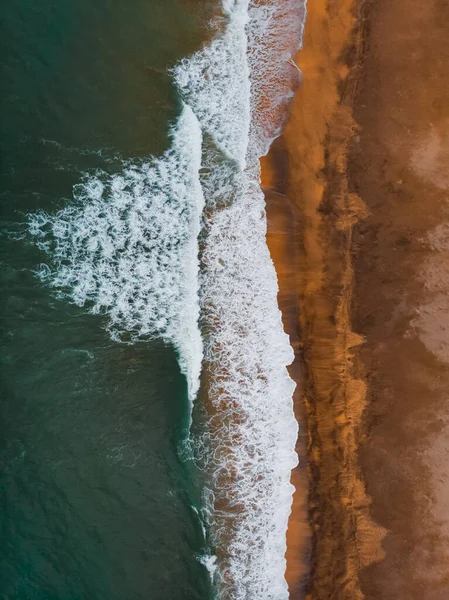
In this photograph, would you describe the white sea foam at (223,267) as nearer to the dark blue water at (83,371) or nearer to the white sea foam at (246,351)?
the white sea foam at (246,351)

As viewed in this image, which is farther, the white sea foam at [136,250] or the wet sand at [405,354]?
the white sea foam at [136,250]

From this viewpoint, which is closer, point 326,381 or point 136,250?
point 326,381

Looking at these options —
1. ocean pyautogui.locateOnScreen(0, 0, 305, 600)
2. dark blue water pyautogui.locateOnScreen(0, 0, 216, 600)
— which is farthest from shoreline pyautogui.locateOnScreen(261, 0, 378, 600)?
dark blue water pyautogui.locateOnScreen(0, 0, 216, 600)

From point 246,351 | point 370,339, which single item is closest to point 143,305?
point 246,351

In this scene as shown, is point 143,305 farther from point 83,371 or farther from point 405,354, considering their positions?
point 405,354

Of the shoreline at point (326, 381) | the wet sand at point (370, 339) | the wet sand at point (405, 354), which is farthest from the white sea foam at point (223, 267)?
the wet sand at point (405, 354)

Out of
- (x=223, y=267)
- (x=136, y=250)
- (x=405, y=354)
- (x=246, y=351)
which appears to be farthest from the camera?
(x=136, y=250)
